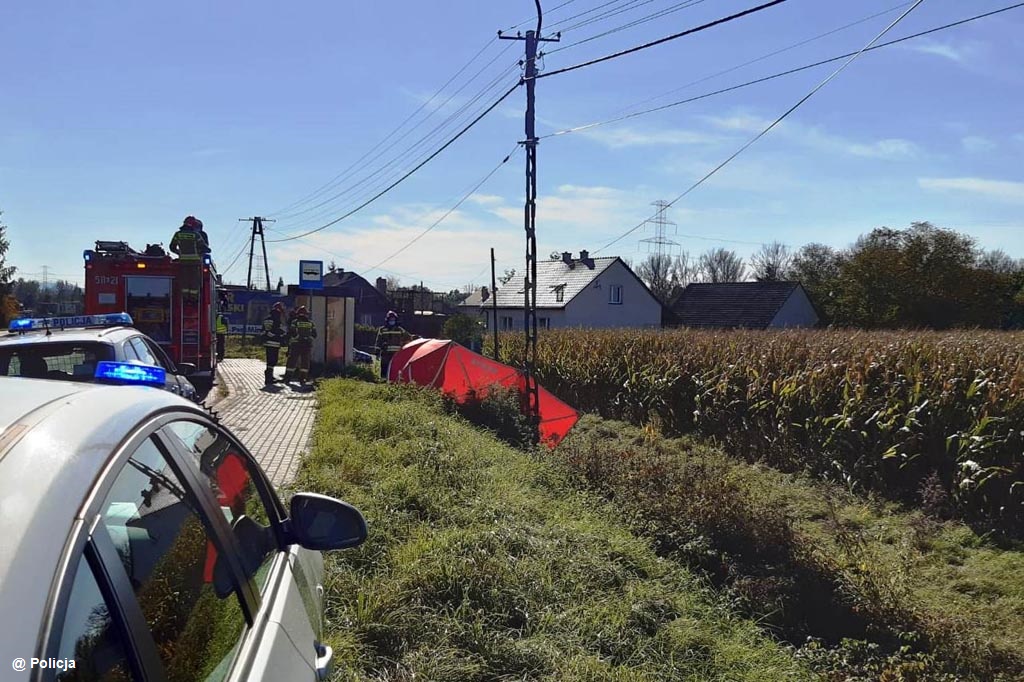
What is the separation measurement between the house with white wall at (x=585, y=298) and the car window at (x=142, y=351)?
146 feet

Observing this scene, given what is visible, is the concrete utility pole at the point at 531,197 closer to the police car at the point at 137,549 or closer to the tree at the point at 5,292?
the police car at the point at 137,549

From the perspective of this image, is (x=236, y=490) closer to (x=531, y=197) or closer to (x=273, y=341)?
(x=531, y=197)

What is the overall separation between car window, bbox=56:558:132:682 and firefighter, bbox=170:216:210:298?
14890 mm

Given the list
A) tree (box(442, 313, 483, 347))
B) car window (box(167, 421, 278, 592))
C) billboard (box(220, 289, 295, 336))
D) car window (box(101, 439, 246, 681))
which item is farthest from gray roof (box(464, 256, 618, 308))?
car window (box(101, 439, 246, 681))

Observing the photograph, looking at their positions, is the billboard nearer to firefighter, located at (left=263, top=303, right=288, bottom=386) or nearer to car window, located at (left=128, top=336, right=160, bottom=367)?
firefighter, located at (left=263, top=303, right=288, bottom=386)

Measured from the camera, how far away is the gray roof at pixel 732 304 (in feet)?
171

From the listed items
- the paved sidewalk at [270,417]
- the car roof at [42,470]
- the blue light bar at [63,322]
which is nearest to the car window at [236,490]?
the car roof at [42,470]

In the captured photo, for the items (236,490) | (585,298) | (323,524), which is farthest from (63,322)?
(585,298)

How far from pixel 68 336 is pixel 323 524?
5343mm

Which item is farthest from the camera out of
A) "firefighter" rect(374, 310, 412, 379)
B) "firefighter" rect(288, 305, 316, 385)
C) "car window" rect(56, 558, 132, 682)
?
"firefighter" rect(374, 310, 412, 379)

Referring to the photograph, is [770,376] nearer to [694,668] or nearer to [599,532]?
[599,532]

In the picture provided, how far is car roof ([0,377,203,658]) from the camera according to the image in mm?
1078

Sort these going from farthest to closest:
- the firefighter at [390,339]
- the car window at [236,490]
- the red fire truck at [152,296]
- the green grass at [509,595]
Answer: the firefighter at [390,339]
the red fire truck at [152,296]
the green grass at [509,595]
the car window at [236,490]

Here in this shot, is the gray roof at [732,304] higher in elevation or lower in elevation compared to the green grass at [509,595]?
higher
